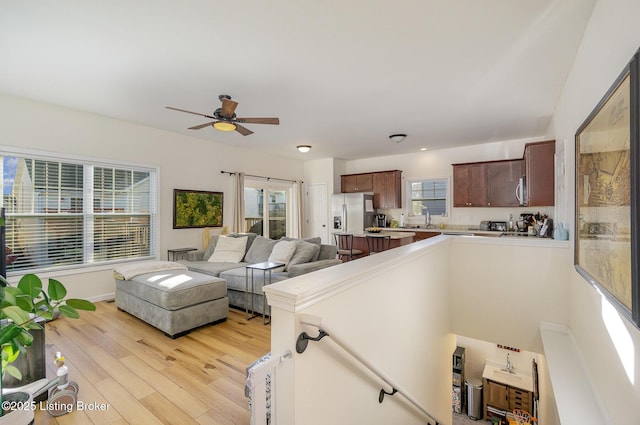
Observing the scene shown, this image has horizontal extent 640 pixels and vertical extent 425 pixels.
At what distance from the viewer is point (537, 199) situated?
3.93 metres

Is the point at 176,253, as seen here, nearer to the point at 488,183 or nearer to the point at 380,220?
the point at 380,220

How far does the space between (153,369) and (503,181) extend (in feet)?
20.8

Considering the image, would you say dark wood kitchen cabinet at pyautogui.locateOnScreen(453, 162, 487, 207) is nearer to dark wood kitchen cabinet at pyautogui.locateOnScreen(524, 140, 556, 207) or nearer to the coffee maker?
the coffee maker

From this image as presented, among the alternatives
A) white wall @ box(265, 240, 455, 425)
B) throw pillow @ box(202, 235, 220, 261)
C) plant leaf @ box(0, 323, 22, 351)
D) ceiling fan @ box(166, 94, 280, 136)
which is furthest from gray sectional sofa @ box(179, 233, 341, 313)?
plant leaf @ box(0, 323, 22, 351)

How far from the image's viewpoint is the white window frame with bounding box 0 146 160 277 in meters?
3.80

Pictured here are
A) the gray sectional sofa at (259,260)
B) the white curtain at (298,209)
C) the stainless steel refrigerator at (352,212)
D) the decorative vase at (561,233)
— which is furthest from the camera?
the white curtain at (298,209)

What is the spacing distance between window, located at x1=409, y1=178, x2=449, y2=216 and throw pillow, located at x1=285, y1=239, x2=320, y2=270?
12.4 ft

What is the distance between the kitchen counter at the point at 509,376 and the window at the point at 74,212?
688cm

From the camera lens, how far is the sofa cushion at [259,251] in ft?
15.7

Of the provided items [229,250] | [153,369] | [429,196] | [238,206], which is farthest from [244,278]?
[429,196]

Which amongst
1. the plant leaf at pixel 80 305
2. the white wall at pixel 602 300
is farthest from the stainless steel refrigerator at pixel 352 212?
the plant leaf at pixel 80 305

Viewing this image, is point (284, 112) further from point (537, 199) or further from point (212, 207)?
point (537, 199)

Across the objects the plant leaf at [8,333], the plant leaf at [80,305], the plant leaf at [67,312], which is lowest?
the plant leaf at [8,333]

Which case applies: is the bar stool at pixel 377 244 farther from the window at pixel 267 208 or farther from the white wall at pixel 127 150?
the white wall at pixel 127 150
